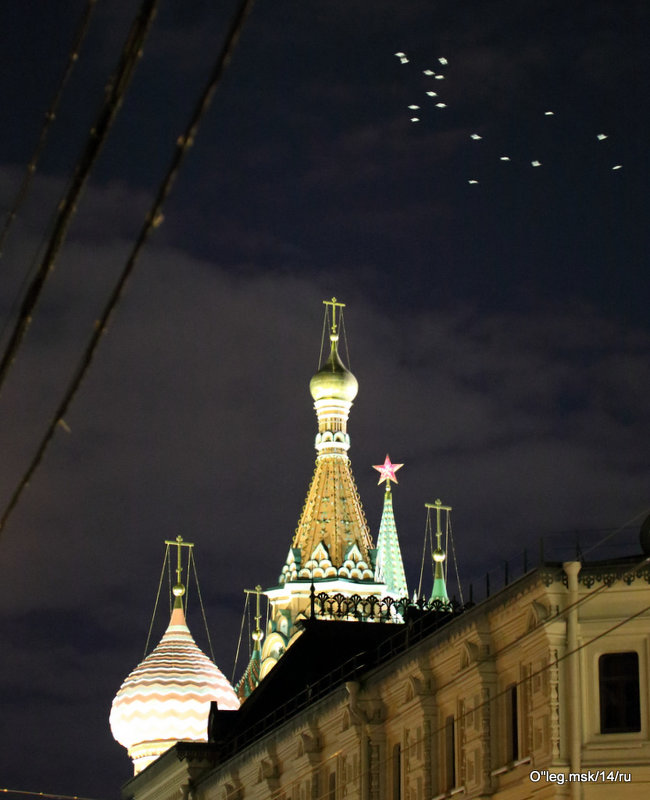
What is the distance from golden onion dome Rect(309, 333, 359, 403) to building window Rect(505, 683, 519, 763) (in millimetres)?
59248

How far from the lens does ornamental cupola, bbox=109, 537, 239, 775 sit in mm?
80438

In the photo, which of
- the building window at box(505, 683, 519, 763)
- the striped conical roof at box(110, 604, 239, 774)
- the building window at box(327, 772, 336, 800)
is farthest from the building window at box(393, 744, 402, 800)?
the striped conical roof at box(110, 604, 239, 774)

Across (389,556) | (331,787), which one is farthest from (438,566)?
(331,787)

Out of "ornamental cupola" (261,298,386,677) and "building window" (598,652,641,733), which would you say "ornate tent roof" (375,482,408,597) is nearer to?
"ornamental cupola" (261,298,386,677)

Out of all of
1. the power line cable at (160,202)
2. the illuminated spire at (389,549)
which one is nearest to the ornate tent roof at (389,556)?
the illuminated spire at (389,549)

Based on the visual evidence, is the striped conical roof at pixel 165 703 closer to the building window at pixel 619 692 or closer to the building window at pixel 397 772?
the building window at pixel 397 772

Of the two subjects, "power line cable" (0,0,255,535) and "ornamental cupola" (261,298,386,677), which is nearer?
"power line cable" (0,0,255,535)

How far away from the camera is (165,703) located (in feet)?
265

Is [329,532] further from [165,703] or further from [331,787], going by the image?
[331,787]

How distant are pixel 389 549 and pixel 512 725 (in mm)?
59816

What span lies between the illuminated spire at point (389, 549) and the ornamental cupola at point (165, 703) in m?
10.2

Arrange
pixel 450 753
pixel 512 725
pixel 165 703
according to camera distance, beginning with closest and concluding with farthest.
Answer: pixel 512 725
pixel 450 753
pixel 165 703

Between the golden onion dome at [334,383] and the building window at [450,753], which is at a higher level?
the golden onion dome at [334,383]

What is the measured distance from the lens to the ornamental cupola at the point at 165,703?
8044 centimetres
